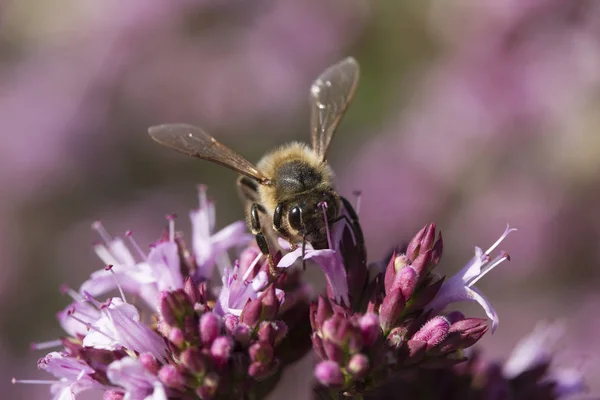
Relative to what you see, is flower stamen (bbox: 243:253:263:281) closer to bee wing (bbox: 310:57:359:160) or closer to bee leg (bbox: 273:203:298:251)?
bee leg (bbox: 273:203:298:251)

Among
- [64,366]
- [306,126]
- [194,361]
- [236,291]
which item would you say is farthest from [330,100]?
[306,126]

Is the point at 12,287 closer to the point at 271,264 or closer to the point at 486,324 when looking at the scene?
the point at 271,264

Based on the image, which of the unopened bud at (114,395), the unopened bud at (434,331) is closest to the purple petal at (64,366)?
the unopened bud at (114,395)

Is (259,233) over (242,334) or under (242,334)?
over

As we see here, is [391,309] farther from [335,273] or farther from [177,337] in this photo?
[177,337]

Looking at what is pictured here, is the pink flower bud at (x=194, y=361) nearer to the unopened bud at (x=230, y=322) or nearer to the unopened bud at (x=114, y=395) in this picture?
the unopened bud at (x=230, y=322)

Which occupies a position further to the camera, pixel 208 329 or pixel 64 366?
pixel 64 366

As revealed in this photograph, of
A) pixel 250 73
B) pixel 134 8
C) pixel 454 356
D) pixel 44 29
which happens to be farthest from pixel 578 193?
pixel 44 29
